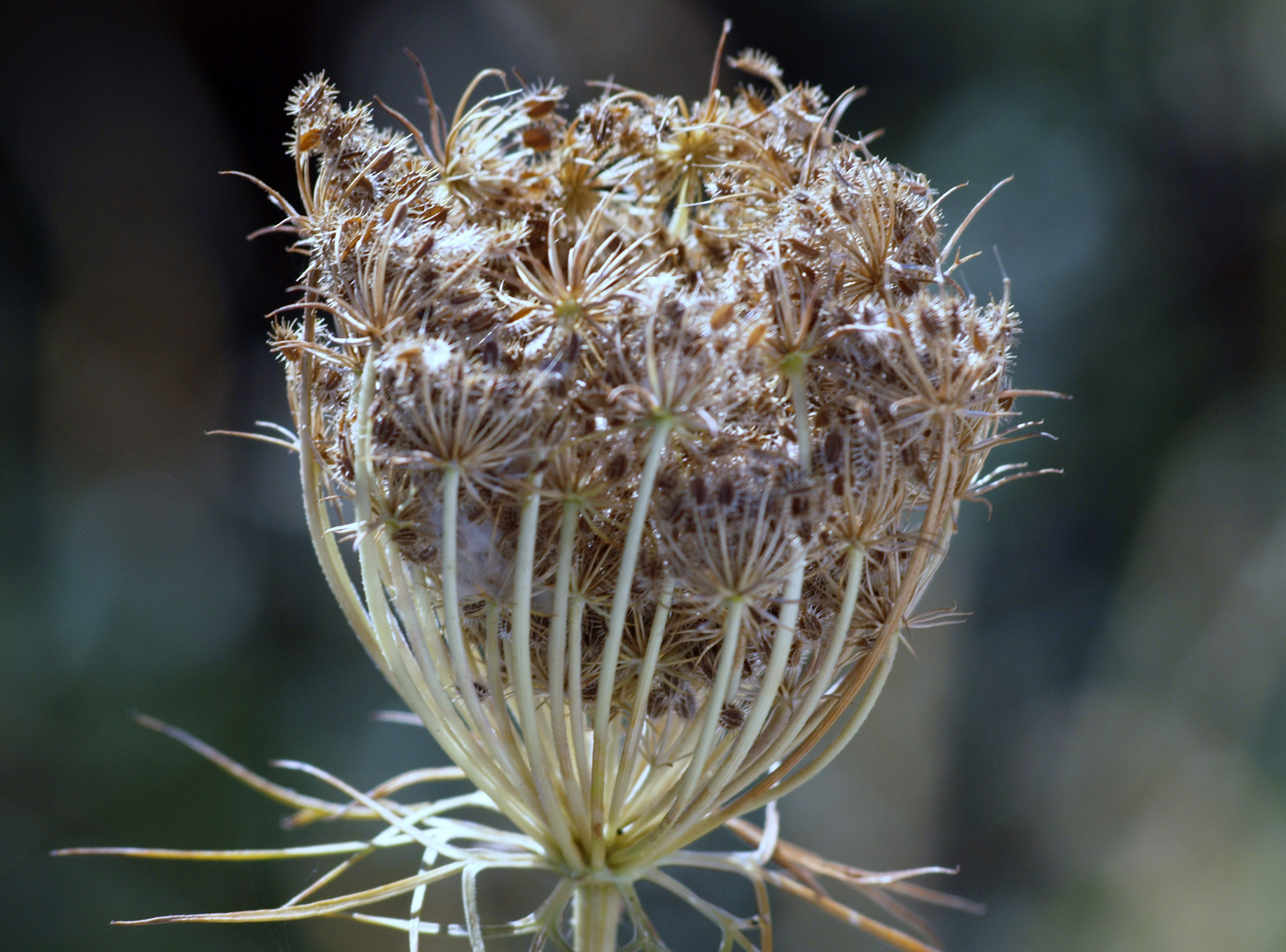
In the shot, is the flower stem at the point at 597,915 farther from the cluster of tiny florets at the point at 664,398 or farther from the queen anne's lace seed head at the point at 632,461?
the cluster of tiny florets at the point at 664,398

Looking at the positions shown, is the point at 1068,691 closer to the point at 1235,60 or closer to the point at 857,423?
the point at 1235,60

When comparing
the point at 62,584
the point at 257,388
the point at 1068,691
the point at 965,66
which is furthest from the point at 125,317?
the point at 1068,691

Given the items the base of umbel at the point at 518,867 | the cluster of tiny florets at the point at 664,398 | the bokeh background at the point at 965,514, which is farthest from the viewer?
the bokeh background at the point at 965,514

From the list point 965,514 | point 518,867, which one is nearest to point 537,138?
point 518,867

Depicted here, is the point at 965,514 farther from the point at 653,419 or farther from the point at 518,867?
the point at 653,419

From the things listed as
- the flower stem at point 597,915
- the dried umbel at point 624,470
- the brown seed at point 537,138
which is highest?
the brown seed at point 537,138

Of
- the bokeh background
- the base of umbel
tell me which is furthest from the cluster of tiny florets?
the bokeh background

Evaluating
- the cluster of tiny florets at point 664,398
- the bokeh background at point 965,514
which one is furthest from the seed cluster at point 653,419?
the bokeh background at point 965,514

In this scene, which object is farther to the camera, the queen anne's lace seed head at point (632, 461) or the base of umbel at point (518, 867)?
the base of umbel at point (518, 867)
